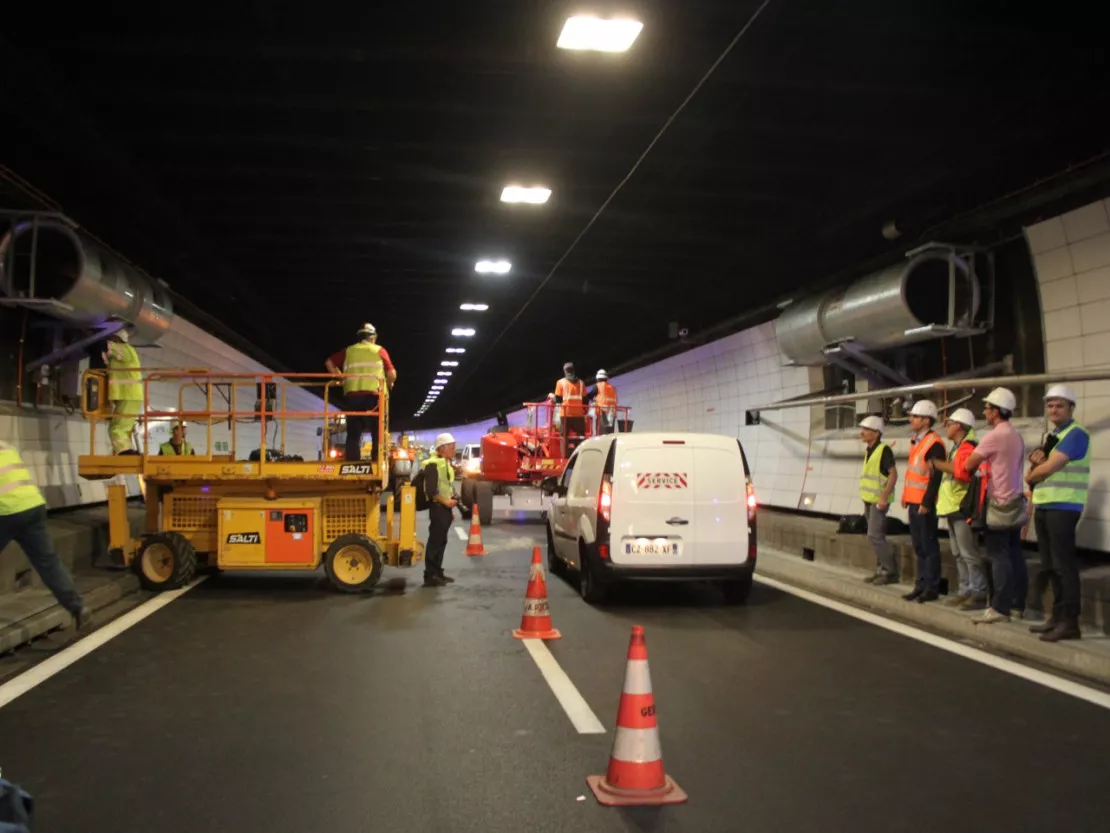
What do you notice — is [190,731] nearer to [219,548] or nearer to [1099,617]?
[219,548]

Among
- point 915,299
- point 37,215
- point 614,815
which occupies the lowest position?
point 614,815

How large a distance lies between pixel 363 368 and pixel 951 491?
267 inches

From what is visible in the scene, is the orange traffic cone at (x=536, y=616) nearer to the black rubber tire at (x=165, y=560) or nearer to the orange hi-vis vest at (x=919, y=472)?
the orange hi-vis vest at (x=919, y=472)

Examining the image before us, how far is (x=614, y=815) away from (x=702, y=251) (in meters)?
11.9

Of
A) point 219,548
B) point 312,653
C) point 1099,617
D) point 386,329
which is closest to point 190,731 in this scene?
point 312,653

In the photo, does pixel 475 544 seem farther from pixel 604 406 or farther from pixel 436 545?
pixel 604 406

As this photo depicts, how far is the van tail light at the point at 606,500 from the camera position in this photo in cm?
993

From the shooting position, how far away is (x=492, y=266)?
650 inches

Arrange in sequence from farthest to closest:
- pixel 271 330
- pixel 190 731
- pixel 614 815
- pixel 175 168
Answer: pixel 271 330, pixel 175 168, pixel 190 731, pixel 614 815

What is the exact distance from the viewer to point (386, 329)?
85.4 ft

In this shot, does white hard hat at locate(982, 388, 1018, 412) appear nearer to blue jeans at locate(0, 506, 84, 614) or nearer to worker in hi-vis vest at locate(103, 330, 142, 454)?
blue jeans at locate(0, 506, 84, 614)

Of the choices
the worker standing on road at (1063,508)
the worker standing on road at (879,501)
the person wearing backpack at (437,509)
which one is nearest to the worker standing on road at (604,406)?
the person wearing backpack at (437,509)

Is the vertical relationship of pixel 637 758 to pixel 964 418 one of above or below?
below

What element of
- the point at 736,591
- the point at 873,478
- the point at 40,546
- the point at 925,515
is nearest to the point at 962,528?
the point at 925,515
